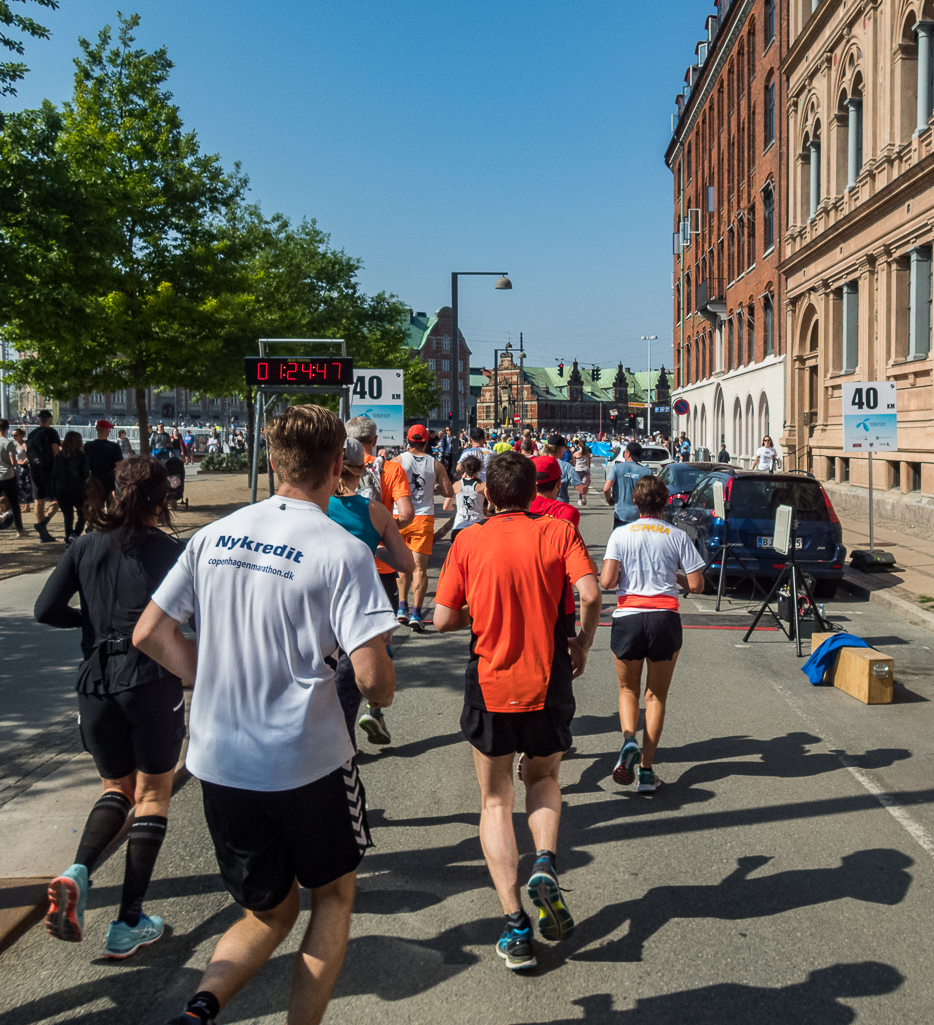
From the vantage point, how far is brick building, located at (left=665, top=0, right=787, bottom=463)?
35938 mm

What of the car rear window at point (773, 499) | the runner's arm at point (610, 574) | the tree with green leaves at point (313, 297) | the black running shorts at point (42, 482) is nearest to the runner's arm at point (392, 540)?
the runner's arm at point (610, 574)

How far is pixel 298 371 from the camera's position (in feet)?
42.3

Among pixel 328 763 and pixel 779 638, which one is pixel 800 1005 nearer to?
pixel 328 763

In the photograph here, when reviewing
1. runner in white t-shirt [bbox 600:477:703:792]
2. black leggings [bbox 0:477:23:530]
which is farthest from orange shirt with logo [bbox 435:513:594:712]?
black leggings [bbox 0:477:23:530]

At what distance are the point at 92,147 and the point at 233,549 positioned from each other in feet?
66.2

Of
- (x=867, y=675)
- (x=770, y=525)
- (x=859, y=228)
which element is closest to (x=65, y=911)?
(x=867, y=675)

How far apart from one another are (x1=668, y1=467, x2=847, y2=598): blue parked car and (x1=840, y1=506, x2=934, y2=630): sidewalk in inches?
28.5

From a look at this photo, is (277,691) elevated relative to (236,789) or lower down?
elevated

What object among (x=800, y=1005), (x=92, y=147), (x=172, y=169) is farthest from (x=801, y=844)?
(x=172, y=169)

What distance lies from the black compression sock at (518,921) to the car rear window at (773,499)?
31.9 ft

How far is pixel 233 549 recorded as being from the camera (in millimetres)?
2664

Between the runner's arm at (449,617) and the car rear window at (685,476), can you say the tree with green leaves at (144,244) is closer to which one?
the car rear window at (685,476)

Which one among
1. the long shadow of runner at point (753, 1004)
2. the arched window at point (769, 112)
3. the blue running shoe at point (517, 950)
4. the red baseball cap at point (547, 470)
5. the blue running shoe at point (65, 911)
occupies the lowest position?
the long shadow of runner at point (753, 1004)

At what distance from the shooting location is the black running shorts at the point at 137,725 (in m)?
3.62
